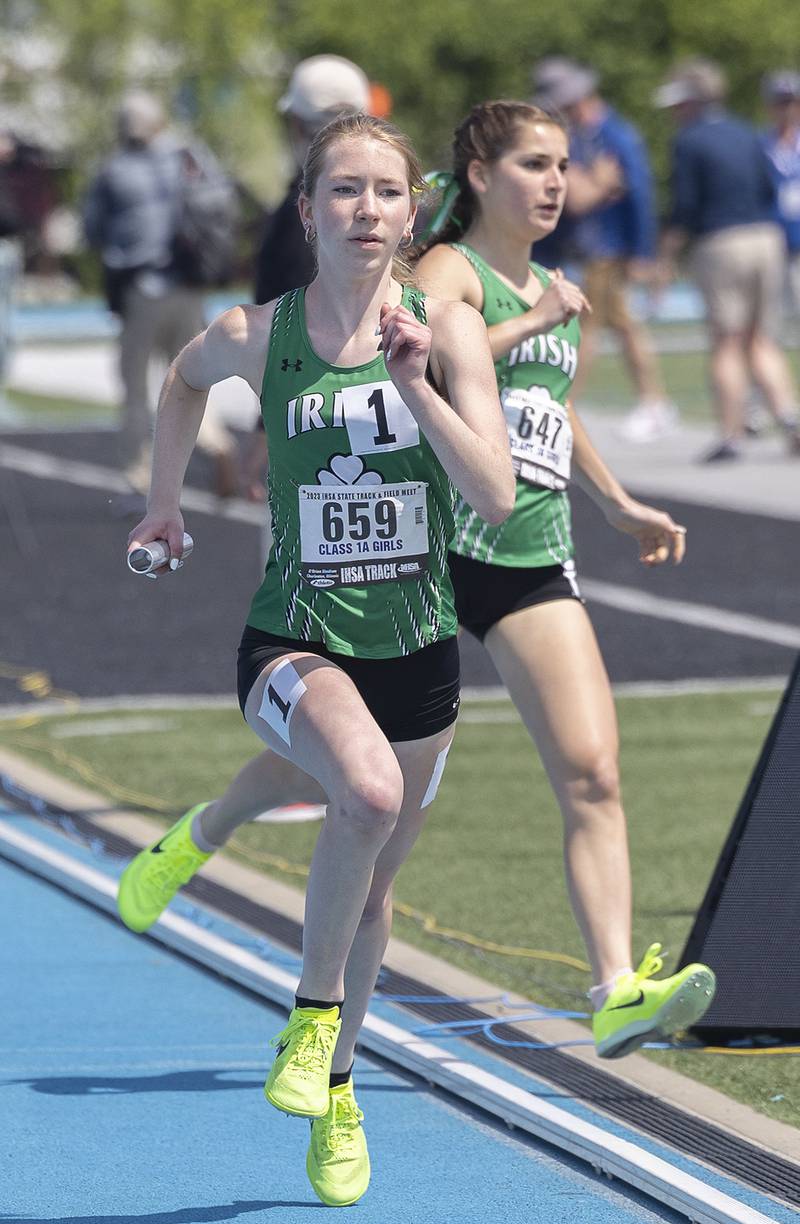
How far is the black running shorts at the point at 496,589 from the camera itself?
5355mm

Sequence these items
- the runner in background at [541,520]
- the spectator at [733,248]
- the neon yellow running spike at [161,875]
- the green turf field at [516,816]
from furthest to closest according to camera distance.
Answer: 1. the spectator at [733,248]
2. the green turf field at [516,816]
3. the neon yellow running spike at [161,875]
4. the runner in background at [541,520]

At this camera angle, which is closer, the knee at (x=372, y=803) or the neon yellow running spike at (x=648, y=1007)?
the knee at (x=372, y=803)

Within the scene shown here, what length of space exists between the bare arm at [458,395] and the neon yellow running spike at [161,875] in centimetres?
162

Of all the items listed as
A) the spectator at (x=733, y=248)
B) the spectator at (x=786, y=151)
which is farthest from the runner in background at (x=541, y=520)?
the spectator at (x=786, y=151)

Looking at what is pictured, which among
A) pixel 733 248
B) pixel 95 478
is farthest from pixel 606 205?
pixel 95 478

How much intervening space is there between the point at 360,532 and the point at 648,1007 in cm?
124

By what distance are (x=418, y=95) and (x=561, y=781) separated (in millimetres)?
40509

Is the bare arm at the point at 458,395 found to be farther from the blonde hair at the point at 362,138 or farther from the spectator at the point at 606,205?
the spectator at the point at 606,205

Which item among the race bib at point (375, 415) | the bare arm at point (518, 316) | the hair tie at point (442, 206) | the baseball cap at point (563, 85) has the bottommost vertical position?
the race bib at point (375, 415)

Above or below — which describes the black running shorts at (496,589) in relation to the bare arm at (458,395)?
below

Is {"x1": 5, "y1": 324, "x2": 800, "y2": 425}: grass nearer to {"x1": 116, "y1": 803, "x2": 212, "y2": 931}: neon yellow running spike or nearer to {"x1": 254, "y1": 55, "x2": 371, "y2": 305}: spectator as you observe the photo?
{"x1": 254, "y1": 55, "x2": 371, "y2": 305}: spectator

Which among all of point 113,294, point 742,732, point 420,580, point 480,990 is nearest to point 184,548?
point 420,580

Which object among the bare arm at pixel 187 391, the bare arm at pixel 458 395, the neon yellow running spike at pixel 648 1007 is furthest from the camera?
the neon yellow running spike at pixel 648 1007

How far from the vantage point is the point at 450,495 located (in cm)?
450
